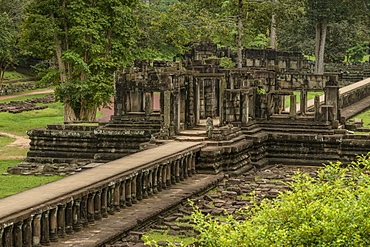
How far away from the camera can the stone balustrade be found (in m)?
11.1

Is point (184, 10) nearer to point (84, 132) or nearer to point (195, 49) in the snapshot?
point (195, 49)

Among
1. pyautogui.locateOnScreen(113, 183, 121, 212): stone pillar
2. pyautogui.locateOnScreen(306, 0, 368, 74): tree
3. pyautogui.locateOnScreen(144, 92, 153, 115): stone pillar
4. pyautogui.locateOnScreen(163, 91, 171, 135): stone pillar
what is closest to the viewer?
pyautogui.locateOnScreen(113, 183, 121, 212): stone pillar

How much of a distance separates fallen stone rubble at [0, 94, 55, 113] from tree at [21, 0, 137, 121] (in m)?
7.57

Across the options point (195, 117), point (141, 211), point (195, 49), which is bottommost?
point (141, 211)

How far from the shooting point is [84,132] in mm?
24391

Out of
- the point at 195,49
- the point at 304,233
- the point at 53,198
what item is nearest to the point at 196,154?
the point at 53,198

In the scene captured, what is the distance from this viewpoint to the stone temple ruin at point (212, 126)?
21.0m

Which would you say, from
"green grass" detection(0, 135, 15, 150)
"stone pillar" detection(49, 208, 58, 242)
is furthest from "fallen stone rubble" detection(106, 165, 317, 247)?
"green grass" detection(0, 135, 15, 150)

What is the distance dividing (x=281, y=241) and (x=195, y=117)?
43.2 feet

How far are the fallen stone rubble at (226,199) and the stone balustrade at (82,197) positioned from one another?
32.7 inches

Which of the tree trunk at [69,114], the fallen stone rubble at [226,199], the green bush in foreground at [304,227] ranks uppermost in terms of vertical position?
the tree trunk at [69,114]

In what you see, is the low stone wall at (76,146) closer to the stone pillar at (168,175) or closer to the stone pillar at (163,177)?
the stone pillar at (168,175)

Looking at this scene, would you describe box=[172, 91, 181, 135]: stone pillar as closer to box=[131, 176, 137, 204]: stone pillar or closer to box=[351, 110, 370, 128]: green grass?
box=[131, 176, 137, 204]: stone pillar

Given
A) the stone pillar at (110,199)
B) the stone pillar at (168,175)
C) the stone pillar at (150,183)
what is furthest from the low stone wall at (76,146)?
the stone pillar at (110,199)
